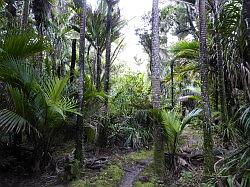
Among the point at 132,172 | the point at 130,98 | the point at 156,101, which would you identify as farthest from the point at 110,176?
the point at 130,98

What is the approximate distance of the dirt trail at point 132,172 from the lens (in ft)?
25.7

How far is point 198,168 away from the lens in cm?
838

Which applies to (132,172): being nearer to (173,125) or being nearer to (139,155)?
(139,155)

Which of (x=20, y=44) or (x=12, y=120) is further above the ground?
(x=20, y=44)

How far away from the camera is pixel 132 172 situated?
8.59m

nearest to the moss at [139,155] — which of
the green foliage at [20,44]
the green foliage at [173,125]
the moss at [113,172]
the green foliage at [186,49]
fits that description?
the moss at [113,172]

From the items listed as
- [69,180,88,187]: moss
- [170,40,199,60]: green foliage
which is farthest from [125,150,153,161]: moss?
[170,40,199,60]: green foliage

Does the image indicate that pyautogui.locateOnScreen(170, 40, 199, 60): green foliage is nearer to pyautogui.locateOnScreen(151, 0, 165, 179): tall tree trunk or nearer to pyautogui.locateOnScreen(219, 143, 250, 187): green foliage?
pyautogui.locateOnScreen(151, 0, 165, 179): tall tree trunk

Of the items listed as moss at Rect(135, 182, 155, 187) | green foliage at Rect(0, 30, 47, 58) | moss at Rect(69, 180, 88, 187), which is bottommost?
moss at Rect(135, 182, 155, 187)

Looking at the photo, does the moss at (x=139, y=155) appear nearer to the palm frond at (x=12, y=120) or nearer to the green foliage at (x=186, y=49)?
the green foliage at (x=186, y=49)

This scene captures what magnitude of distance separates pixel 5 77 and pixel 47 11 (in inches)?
173

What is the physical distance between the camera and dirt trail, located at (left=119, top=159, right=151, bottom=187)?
7828 mm

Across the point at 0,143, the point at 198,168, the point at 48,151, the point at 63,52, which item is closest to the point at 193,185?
the point at 198,168

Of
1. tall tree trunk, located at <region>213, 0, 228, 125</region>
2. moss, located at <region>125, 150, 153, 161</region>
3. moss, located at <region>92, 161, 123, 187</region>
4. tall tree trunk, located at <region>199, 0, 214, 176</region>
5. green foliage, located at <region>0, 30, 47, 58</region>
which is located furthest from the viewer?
moss, located at <region>125, 150, 153, 161</region>
